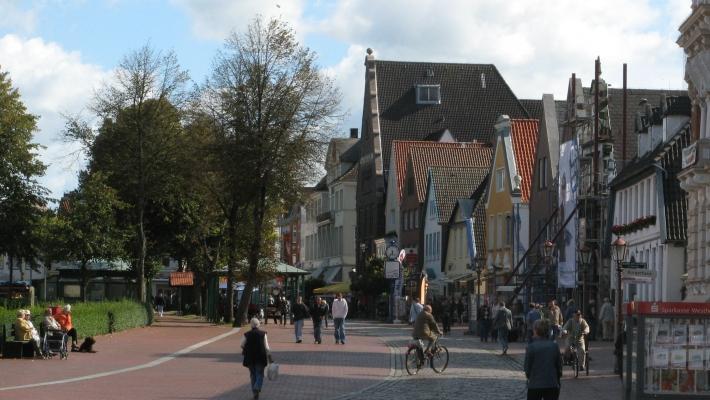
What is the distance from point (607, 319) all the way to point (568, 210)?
44.7ft

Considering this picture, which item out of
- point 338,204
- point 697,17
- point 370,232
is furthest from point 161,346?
point 338,204

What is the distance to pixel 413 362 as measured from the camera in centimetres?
3150

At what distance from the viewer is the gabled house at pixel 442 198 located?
289 ft

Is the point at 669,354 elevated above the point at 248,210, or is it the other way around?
the point at 248,210

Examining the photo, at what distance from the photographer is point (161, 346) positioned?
42031mm

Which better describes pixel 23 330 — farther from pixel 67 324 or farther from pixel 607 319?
pixel 607 319

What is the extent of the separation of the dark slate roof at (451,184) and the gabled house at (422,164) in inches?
78.4

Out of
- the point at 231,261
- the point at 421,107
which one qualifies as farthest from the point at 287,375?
the point at 421,107

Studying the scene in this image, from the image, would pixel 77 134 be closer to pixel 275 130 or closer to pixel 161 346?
pixel 275 130

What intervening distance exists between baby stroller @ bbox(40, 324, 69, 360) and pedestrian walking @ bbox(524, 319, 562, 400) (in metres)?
19.2

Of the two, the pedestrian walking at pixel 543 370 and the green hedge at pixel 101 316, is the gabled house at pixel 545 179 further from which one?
the pedestrian walking at pixel 543 370

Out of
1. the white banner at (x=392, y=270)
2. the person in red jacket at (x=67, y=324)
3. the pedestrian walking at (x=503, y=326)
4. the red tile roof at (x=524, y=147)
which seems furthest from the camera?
the red tile roof at (x=524, y=147)

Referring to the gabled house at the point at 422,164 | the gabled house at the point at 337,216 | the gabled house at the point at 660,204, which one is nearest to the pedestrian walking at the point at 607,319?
the gabled house at the point at 660,204

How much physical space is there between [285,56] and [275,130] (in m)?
3.25
